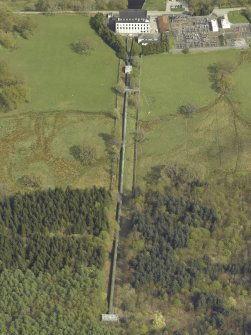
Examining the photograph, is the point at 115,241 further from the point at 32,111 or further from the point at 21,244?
the point at 32,111

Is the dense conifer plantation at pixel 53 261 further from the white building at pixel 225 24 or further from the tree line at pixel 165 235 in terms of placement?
the white building at pixel 225 24

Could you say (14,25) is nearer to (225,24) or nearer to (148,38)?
(148,38)

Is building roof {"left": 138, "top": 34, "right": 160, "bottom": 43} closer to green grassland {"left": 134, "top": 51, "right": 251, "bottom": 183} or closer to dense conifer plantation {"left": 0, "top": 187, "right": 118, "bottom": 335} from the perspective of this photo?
green grassland {"left": 134, "top": 51, "right": 251, "bottom": 183}

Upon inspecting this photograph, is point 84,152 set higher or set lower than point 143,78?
lower

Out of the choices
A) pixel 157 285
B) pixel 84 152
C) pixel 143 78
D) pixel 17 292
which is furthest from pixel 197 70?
pixel 17 292

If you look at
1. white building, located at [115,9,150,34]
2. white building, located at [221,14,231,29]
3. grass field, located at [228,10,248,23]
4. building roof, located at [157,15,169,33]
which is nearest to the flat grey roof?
white building, located at [115,9,150,34]

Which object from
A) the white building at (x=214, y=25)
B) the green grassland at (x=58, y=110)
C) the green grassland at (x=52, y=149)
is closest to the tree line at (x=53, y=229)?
the green grassland at (x=52, y=149)

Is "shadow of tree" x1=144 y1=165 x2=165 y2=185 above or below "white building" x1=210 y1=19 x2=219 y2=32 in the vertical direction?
below
